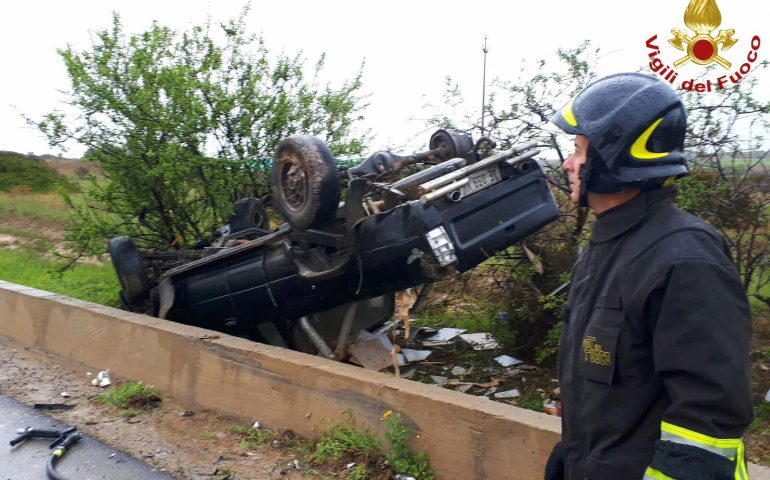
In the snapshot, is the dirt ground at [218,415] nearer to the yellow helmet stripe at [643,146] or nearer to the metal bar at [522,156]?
the metal bar at [522,156]

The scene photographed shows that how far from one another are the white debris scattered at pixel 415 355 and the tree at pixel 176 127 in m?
2.45

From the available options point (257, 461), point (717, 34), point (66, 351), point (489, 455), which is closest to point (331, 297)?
point (257, 461)

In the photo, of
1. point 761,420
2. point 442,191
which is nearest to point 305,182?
point 442,191

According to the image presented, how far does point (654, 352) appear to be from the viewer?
1612 millimetres

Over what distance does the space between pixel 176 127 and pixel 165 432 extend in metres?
3.21

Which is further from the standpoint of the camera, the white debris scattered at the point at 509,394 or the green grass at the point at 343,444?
the white debris scattered at the point at 509,394

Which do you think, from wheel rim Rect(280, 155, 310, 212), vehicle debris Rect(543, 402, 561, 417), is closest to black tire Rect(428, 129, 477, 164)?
wheel rim Rect(280, 155, 310, 212)

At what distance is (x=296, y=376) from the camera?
15.2ft

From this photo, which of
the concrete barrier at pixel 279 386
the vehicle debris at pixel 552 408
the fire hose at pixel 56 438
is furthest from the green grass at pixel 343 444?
the fire hose at pixel 56 438

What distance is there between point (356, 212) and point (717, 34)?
9.53ft

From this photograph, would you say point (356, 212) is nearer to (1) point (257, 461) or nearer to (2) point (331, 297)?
(2) point (331, 297)

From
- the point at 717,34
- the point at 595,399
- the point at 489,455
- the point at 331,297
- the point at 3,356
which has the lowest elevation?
the point at 3,356

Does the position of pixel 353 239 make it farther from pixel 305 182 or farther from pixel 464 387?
pixel 464 387

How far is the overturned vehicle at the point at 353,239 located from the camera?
4.47m
